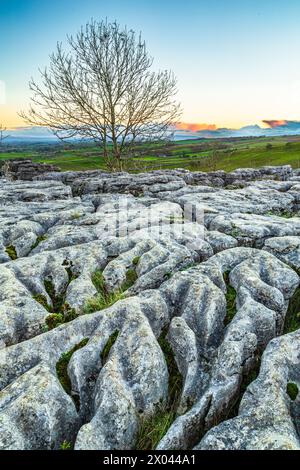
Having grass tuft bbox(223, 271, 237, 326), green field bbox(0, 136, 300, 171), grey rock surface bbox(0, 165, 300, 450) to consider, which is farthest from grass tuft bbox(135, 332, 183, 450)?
green field bbox(0, 136, 300, 171)

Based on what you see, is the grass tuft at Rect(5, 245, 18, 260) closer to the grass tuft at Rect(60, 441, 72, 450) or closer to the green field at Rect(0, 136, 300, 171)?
the grass tuft at Rect(60, 441, 72, 450)

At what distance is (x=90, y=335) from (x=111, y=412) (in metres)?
2.04

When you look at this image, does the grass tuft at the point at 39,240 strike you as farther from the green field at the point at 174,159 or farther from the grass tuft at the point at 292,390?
the green field at the point at 174,159

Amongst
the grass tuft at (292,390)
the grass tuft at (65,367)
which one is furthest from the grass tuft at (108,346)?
the grass tuft at (292,390)

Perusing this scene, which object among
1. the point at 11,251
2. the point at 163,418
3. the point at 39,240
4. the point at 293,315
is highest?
the point at 39,240

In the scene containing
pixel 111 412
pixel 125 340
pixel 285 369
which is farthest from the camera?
pixel 125 340

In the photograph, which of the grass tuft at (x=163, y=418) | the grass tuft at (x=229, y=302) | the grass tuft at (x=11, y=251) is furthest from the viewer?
the grass tuft at (x=11, y=251)

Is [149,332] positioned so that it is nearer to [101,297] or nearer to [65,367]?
[65,367]

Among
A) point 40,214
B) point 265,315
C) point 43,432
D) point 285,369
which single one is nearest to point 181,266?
point 265,315

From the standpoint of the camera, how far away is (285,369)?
230 inches

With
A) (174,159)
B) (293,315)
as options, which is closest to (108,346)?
(293,315)

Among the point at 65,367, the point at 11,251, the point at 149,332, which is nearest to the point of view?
the point at 65,367
